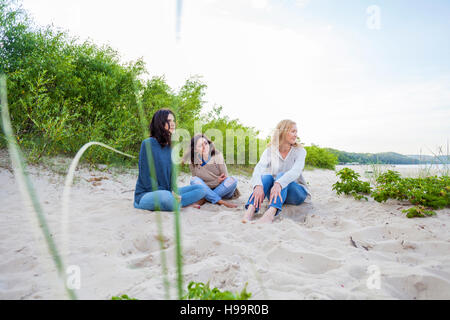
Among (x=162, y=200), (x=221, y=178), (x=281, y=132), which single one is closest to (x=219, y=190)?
(x=221, y=178)

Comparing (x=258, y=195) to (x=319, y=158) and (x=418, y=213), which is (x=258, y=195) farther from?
(x=319, y=158)

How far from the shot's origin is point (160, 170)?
10.8 ft

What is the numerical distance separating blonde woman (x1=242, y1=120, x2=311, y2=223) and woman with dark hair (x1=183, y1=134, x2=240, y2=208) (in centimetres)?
70

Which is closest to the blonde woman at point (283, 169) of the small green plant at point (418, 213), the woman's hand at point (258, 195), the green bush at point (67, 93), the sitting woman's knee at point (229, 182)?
the woman's hand at point (258, 195)

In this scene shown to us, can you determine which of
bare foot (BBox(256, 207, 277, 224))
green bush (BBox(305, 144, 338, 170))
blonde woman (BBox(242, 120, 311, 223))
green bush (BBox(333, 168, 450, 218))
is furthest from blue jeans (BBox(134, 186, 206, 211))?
green bush (BBox(305, 144, 338, 170))

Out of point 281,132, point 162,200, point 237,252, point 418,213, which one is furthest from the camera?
point 281,132

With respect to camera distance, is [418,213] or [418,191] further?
[418,191]

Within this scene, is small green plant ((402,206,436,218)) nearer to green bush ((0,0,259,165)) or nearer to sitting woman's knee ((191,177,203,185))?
sitting woman's knee ((191,177,203,185))

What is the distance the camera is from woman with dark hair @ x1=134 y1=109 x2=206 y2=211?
10.2ft

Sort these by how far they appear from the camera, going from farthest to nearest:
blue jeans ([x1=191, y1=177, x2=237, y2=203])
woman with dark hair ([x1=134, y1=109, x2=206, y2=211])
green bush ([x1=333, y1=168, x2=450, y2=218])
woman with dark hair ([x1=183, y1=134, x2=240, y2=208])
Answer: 1. woman with dark hair ([x1=183, y1=134, x2=240, y2=208])
2. blue jeans ([x1=191, y1=177, x2=237, y2=203])
3. woman with dark hair ([x1=134, y1=109, x2=206, y2=211])
4. green bush ([x1=333, y1=168, x2=450, y2=218])

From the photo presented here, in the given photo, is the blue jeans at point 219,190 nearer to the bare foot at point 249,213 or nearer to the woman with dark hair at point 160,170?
the woman with dark hair at point 160,170

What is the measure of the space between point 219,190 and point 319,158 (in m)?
9.53

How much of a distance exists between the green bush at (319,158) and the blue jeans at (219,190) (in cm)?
899
